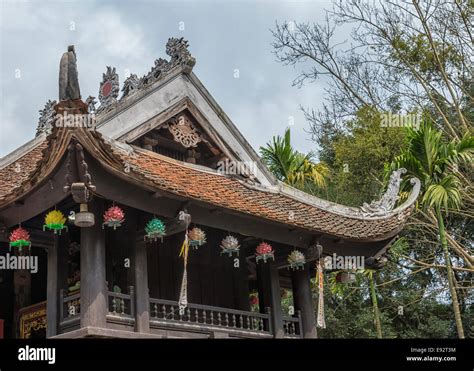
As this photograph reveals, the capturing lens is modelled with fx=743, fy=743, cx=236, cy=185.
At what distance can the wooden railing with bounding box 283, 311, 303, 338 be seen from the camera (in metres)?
11.9

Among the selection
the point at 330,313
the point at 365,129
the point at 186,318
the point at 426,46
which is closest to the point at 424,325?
the point at 330,313

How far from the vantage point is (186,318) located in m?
10.6

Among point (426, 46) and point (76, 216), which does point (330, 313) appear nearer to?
point (426, 46)

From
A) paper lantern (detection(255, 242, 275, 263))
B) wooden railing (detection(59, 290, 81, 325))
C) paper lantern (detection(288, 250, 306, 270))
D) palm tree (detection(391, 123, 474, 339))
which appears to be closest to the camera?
A: wooden railing (detection(59, 290, 81, 325))

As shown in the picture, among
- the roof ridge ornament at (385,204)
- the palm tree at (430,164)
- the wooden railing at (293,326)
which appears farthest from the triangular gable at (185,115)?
the palm tree at (430,164)

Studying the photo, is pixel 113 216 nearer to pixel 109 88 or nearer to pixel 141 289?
pixel 141 289

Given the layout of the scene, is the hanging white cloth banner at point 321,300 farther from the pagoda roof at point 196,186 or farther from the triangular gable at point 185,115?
the triangular gable at point 185,115

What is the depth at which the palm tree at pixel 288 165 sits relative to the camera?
2183cm

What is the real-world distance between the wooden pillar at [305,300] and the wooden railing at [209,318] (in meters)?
0.86

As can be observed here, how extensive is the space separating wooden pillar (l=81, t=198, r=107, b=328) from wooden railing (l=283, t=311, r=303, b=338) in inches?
160

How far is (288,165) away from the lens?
22203 millimetres

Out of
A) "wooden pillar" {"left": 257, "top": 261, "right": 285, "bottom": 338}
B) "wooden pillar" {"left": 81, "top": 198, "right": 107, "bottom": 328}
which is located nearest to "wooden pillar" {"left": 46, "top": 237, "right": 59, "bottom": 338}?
"wooden pillar" {"left": 81, "top": 198, "right": 107, "bottom": 328}

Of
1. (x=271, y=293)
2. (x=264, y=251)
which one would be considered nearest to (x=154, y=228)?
(x=264, y=251)

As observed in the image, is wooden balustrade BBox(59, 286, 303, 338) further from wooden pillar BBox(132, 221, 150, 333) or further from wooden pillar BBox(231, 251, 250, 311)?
wooden pillar BBox(231, 251, 250, 311)
